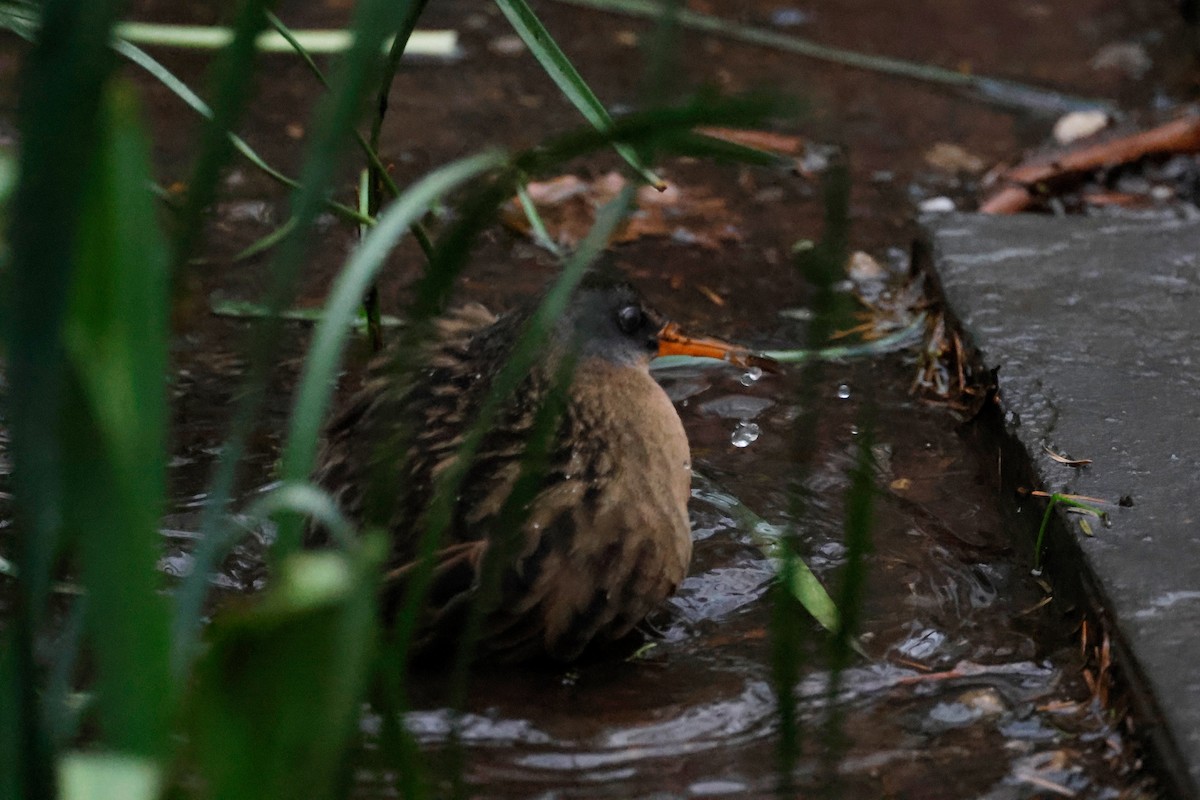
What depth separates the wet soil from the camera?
245 centimetres

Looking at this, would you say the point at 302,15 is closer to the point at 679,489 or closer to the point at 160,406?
the point at 679,489

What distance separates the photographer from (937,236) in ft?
13.6

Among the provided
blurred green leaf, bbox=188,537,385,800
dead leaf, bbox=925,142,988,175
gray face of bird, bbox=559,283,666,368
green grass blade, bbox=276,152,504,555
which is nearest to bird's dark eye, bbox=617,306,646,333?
gray face of bird, bbox=559,283,666,368

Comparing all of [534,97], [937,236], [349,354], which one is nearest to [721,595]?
[349,354]

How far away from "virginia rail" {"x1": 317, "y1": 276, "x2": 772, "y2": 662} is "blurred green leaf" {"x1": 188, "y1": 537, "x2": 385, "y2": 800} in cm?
97

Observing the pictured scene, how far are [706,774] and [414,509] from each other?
68 cm

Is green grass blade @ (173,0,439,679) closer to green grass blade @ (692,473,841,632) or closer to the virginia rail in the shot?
the virginia rail

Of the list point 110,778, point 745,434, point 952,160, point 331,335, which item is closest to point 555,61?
point 745,434

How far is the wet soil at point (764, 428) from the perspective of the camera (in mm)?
2449

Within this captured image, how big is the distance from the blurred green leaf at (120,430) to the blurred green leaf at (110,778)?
0.7 inches

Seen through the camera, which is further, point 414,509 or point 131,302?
point 414,509

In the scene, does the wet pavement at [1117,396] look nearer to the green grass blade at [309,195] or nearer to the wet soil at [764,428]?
the wet soil at [764,428]

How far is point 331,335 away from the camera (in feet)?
5.49

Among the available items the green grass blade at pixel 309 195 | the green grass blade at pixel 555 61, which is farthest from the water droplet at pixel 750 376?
the green grass blade at pixel 309 195
